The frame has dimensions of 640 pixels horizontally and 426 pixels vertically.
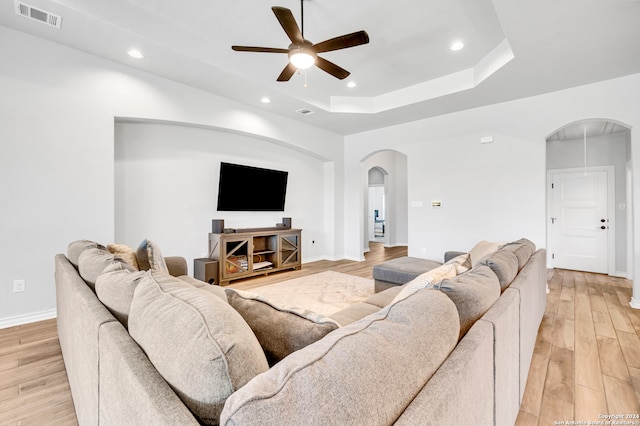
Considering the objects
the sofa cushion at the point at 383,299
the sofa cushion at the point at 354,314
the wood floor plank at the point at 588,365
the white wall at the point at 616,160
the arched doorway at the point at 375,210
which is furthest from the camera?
the arched doorway at the point at 375,210

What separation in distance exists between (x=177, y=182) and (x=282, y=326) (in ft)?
12.8

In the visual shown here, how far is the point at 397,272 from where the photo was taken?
3.15 metres

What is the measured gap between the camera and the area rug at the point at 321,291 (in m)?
3.38

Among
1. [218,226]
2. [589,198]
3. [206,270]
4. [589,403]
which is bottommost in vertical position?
[589,403]

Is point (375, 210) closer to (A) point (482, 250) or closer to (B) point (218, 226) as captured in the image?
(B) point (218, 226)

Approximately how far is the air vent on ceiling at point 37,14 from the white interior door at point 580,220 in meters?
7.68

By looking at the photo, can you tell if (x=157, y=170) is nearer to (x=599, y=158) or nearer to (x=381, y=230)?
(x=599, y=158)

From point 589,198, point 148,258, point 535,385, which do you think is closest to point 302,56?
point 148,258

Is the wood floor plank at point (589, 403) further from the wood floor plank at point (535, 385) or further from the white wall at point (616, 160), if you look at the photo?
the white wall at point (616, 160)

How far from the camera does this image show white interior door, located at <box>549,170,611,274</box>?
504 centimetres

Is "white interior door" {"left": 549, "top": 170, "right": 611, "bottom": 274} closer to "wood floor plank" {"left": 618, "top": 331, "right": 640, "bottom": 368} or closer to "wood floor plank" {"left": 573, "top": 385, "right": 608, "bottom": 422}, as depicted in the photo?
"wood floor plank" {"left": 618, "top": 331, "right": 640, "bottom": 368}

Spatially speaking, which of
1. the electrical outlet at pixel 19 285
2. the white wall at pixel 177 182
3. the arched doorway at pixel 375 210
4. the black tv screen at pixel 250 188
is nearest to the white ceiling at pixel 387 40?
the white wall at pixel 177 182

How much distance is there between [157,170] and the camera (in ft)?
13.0

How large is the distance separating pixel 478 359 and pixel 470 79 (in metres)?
4.13
